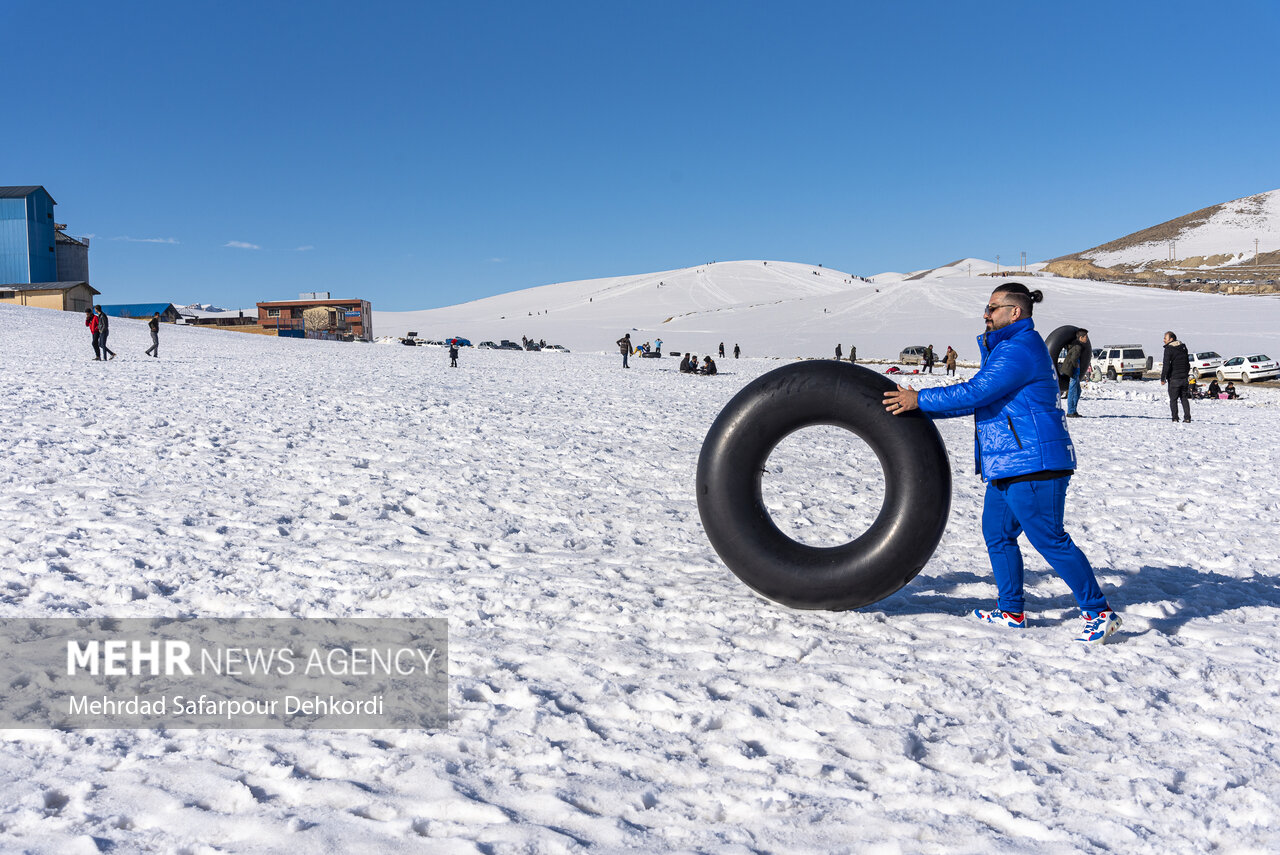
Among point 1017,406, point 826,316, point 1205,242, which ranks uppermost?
point 1205,242

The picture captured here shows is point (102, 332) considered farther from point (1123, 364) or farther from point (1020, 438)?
point (1123, 364)

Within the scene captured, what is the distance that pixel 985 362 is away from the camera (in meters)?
4.26

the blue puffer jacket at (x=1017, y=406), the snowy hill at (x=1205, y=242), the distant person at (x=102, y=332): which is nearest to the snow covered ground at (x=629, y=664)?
the blue puffer jacket at (x=1017, y=406)

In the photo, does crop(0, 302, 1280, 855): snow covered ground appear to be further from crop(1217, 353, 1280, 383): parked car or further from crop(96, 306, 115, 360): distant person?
crop(1217, 353, 1280, 383): parked car

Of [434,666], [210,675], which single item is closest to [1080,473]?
[434,666]

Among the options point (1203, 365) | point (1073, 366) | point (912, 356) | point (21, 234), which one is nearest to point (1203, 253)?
point (912, 356)

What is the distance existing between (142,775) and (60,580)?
2464 mm

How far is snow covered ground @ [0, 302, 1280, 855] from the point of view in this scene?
2.62 m

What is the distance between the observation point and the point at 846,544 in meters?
4.46

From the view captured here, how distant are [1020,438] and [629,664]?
2207mm

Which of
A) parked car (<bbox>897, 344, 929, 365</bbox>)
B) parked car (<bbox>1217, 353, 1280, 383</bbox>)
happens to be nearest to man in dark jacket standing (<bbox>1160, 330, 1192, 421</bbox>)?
parked car (<bbox>1217, 353, 1280, 383</bbox>)

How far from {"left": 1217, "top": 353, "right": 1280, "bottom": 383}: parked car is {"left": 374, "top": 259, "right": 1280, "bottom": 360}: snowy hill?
22.5 m

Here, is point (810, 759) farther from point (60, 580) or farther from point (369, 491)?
point (369, 491)

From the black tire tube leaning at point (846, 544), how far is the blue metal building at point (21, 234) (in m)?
62.4
